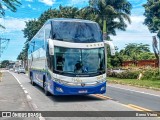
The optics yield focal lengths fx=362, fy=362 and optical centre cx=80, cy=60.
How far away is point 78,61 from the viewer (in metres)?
16.2

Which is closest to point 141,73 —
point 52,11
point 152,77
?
point 152,77

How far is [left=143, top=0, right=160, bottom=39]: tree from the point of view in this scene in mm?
62562

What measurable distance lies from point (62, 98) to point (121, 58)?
41.2 metres

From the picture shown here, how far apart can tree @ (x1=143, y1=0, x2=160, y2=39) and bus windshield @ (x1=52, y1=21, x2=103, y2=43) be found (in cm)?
4563

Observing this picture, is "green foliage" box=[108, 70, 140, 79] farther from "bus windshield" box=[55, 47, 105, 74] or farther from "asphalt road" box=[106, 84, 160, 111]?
"bus windshield" box=[55, 47, 105, 74]

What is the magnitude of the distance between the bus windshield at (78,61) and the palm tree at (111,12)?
116ft

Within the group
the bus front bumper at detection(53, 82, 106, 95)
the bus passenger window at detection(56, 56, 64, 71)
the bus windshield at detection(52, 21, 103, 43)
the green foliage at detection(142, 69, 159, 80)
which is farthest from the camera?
the green foliage at detection(142, 69, 159, 80)

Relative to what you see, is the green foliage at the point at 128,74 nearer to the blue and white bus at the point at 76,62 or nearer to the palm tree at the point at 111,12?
the palm tree at the point at 111,12

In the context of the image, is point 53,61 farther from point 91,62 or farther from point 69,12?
point 69,12

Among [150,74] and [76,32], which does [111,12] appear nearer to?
[150,74]

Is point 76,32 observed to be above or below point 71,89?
above

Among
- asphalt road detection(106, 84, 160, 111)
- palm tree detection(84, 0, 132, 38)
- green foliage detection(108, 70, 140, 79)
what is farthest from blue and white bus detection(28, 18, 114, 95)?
palm tree detection(84, 0, 132, 38)

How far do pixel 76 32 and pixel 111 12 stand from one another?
3790 cm

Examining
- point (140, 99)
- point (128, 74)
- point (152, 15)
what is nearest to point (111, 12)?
point (152, 15)
